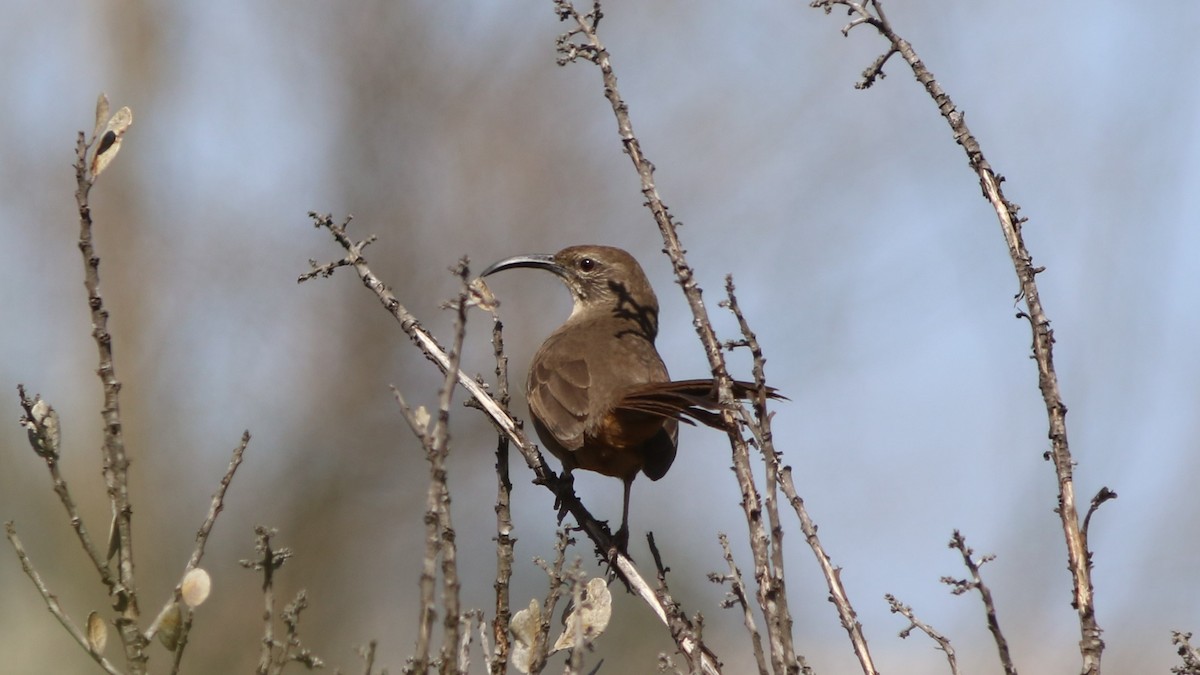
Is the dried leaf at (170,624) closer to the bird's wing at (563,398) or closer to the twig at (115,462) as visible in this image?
the twig at (115,462)

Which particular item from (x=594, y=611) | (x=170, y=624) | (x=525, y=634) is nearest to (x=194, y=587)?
(x=170, y=624)

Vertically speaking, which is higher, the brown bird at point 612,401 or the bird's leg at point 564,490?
the brown bird at point 612,401

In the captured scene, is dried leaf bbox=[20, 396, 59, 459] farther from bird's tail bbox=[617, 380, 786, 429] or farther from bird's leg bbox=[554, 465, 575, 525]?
bird's leg bbox=[554, 465, 575, 525]

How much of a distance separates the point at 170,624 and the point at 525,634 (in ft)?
2.28

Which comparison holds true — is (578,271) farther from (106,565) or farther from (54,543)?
(54,543)

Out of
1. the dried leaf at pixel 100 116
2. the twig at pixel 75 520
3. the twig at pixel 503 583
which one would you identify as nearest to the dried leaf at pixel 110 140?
the dried leaf at pixel 100 116

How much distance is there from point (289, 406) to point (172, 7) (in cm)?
406

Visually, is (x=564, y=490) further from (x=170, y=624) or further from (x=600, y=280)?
(x=170, y=624)

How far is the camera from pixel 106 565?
219cm

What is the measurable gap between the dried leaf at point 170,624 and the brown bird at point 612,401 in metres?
1.51

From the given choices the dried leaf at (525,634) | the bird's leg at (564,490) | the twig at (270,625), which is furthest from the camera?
the bird's leg at (564,490)

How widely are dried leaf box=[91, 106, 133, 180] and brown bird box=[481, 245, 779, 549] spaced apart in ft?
5.17

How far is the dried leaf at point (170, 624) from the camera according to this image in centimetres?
227

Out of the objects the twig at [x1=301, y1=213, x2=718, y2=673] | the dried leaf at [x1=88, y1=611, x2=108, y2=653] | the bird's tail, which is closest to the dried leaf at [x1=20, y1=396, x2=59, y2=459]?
the dried leaf at [x1=88, y1=611, x2=108, y2=653]
